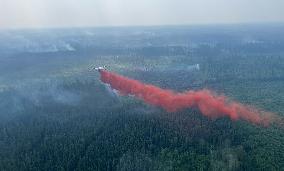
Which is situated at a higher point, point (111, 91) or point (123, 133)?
point (111, 91)

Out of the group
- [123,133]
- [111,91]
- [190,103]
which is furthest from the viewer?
[111,91]

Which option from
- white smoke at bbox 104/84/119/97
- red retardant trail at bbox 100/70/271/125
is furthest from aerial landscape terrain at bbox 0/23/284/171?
red retardant trail at bbox 100/70/271/125

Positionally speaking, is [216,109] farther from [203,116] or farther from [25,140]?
[25,140]

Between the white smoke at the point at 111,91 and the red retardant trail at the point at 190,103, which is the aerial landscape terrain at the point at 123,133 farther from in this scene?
the red retardant trail at the point at 190,103

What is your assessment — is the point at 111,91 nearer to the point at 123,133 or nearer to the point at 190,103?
the point at 190,103

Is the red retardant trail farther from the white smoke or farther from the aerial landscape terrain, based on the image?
the white smoke

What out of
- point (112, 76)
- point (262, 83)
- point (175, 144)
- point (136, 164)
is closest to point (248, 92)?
point (262, 83)

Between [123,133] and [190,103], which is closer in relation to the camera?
[123,133]

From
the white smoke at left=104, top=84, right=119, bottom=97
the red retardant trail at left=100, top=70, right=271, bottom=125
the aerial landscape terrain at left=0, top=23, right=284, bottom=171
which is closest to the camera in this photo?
the aerial landscape terrain at left=0, top=23, right=284, bottom=171

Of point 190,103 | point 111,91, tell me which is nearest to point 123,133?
point 190,103
